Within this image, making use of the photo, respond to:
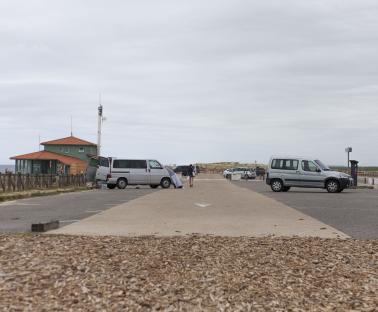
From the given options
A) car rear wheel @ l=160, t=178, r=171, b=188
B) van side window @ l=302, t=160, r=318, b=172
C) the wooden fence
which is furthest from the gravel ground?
car rear wheel @ l=160, t=178, r=171, b=188

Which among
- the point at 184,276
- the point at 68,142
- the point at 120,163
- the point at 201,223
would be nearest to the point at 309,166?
the point at 120,163

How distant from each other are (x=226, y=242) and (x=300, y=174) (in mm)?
21106

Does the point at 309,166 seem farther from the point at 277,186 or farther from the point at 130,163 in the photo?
the point at 130,163

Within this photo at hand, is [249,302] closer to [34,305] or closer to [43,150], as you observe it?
[34,305]

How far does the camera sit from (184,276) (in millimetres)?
6117

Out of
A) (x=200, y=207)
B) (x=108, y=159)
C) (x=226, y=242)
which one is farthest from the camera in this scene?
(x=108, y=159)

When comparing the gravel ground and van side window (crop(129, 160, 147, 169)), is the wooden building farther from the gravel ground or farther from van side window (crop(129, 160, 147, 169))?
the gravel ground

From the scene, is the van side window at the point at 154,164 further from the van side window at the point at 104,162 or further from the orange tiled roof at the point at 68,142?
the orange tiled roof at the point at 68,142

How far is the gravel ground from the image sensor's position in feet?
17.5

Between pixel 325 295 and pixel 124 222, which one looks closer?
pixel 325 295

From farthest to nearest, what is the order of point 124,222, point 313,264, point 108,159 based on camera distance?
1. point 108,159
2. point 124,222
3. point 313,264

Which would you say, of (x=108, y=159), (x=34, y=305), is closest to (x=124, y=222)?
(x=34, y=305)

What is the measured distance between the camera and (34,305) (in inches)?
206

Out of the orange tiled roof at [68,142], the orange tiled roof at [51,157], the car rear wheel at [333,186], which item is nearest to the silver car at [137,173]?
the car rear wheel at [333,186]
